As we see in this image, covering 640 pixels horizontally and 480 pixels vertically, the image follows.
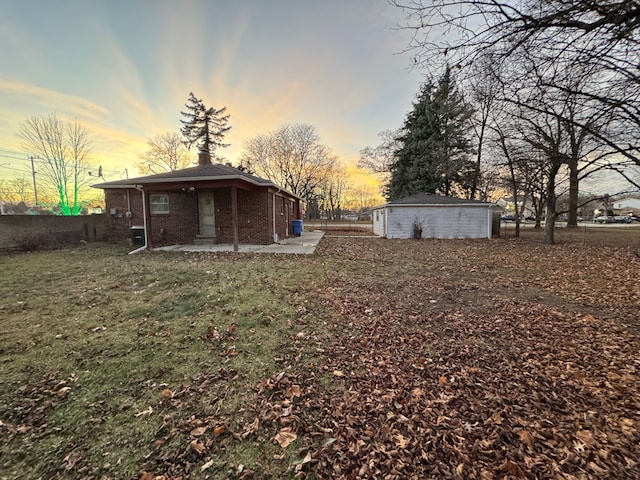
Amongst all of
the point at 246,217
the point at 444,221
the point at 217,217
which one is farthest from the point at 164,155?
the point at 444,221

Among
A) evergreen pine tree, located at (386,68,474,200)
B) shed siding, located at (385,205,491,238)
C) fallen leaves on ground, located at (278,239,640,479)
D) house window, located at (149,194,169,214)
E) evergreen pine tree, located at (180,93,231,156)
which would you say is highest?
evergreen pine tree, located at (180,93,231,156)

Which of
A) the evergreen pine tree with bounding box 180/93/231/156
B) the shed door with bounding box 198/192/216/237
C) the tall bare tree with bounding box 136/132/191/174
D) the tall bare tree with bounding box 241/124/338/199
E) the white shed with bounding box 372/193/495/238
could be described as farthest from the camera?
the evergreen pine tree with bounding box 180/93/231/156

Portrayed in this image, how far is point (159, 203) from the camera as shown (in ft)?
41.1

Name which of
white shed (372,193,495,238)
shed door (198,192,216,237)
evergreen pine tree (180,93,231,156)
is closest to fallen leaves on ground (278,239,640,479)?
shed door (198,192,216,237)

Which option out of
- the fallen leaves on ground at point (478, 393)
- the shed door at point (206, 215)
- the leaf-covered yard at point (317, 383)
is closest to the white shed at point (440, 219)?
the shed door at point (206, 215)

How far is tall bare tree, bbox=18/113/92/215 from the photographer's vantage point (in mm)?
20609

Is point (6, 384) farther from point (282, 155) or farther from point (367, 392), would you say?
point (282, 155)

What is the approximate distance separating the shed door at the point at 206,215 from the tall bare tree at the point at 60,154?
707 inches

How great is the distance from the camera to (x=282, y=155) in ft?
106

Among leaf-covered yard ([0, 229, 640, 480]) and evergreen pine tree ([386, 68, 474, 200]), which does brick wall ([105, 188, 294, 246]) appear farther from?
evergreen pine tree ([386, 68, 474, 200])

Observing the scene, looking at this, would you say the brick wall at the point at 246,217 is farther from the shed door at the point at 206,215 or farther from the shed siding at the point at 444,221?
the shed siding at the point at 444,221

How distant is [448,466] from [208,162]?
15989 mm

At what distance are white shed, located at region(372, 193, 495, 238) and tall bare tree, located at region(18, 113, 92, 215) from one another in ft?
83.5

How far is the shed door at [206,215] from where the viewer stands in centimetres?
1224
